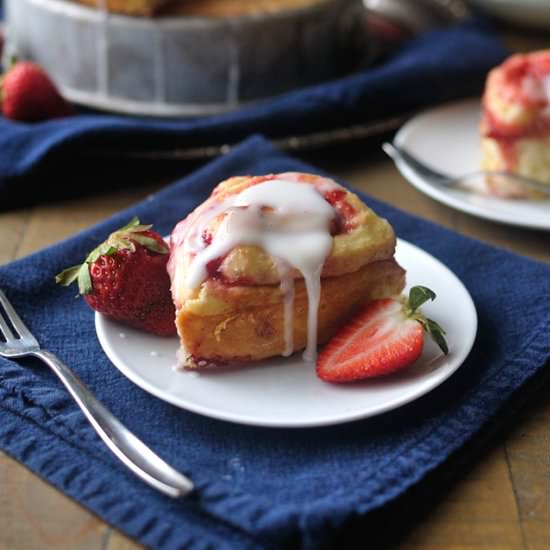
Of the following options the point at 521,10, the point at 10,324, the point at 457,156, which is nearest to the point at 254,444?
the point at 10,324

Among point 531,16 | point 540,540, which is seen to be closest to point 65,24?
point 531,16

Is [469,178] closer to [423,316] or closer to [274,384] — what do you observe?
[423,316]

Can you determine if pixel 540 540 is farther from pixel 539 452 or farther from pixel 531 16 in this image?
pixel 531 16

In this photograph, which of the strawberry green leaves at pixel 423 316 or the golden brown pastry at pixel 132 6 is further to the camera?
the golden brown pastry at pixel 132 6

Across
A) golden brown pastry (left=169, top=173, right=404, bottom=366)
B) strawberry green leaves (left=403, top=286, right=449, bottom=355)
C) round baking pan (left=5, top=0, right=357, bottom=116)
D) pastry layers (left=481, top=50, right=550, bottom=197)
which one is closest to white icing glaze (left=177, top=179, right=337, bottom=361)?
golden brown pastry (left=169, top=173, right=404, bottom=366)

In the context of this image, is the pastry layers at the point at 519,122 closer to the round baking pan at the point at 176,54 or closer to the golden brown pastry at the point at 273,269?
the round baking pan at the point at 176,54

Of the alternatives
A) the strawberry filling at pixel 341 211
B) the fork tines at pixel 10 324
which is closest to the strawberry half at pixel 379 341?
the strawberry filling at pixel 341 211
